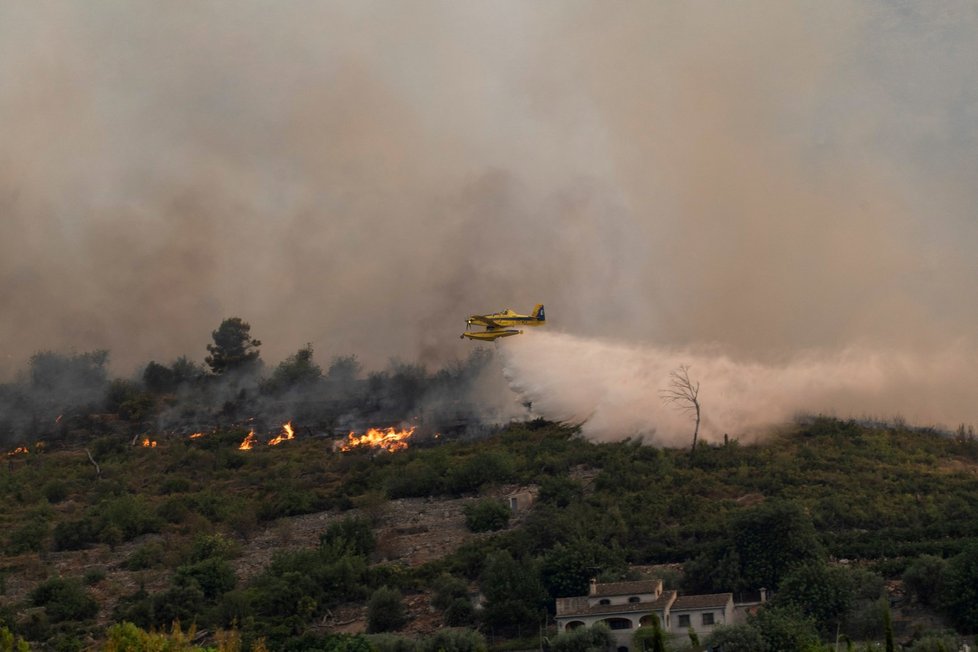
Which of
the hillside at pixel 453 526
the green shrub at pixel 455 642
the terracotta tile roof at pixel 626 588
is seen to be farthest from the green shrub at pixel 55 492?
the terracotta tile roof at pixel 626 588

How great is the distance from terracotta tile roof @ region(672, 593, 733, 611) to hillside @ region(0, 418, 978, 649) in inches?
119

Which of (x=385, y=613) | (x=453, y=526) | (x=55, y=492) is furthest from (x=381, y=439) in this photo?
(x=385, y=613)

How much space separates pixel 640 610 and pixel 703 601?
3.20 meters

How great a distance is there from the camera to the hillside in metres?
71.1

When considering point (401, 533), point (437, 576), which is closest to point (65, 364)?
point (401, 533)

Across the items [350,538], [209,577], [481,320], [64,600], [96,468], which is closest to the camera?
[64,600]

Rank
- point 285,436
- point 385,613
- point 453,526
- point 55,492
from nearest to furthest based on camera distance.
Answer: point 385,613 < point 453,526 < point 55,492 < point 285,436

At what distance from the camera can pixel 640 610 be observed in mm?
65375

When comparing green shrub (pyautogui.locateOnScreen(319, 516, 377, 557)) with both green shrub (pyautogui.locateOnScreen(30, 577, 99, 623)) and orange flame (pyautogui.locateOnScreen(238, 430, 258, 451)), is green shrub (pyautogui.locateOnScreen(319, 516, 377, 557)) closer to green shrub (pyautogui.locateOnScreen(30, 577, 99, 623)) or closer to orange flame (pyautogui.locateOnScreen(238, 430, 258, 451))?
green shrub (pyautogui.locateOnScreen(30, 577, 99, 623))

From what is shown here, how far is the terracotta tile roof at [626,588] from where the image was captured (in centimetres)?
6781

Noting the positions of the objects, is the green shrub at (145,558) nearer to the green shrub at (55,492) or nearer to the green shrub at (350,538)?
the green shrub at (350,538)

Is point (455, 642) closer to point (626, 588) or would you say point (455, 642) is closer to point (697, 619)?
point (626, 588)

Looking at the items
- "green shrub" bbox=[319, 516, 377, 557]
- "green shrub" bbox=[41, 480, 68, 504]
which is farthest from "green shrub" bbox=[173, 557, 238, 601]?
"green shrub" bbox=[41, 480, 68, 504]

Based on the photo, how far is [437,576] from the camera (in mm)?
76562
